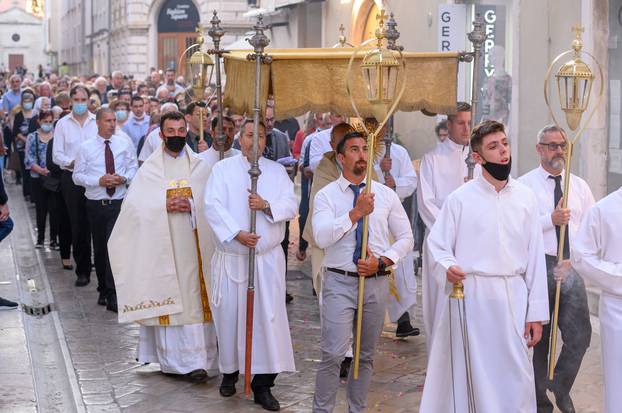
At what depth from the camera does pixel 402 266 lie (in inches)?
399

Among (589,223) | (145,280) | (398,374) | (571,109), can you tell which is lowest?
(398,374)

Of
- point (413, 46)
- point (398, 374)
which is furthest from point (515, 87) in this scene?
point (398, 374)

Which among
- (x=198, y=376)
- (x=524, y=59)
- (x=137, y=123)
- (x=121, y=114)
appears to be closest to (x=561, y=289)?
(x=198, y=376)

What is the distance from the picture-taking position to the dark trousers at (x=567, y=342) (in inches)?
313

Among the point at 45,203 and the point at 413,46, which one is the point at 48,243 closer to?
the point at 45,203

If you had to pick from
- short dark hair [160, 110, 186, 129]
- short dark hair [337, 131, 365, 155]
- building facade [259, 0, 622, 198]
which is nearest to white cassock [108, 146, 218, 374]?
short dark hair [160, 110, 186, 129]

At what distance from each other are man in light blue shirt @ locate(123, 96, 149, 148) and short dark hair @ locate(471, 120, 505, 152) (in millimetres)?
10503

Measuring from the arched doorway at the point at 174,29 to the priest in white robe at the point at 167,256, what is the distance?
3835 cm

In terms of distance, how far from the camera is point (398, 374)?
932 cm

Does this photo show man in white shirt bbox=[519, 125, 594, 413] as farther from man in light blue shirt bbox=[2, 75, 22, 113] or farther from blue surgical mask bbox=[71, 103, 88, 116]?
man in light blue shirt bbox=[2, 75, 22, 113]

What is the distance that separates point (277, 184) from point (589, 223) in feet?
8.45

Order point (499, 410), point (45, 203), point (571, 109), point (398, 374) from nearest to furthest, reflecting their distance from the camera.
→ point (499, 410) → point (571, 109) → point (398, 374) → point (45, 203)

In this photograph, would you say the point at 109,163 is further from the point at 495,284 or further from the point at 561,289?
the point at 495,284

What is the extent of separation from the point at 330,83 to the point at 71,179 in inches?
221
